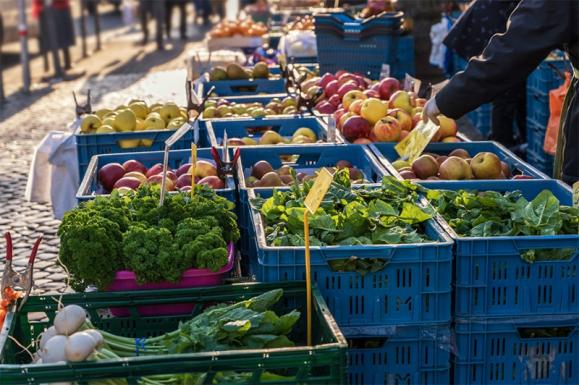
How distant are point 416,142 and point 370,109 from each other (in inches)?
36.5

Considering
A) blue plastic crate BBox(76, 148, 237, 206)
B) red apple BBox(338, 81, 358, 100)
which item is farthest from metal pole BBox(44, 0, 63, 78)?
blue plastic crate BBox(76, 148, 237, 206)

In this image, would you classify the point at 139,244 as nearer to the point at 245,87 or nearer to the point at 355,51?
the point at 245,87

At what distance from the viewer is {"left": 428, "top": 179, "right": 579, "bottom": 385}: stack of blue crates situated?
346 cm

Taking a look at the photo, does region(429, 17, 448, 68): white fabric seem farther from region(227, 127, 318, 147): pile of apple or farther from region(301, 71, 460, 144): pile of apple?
region(227, 127, 318, 147): pile of apple

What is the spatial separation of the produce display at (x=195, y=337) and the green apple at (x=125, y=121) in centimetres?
323

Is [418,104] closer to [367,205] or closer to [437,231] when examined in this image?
[367,205]

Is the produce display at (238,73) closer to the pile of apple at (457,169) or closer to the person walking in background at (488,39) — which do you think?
the person walking in background at (488,39)

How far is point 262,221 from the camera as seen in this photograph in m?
3.93

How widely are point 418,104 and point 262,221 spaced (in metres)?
2.79

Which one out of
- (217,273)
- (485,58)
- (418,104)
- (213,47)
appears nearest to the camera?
(217,273)

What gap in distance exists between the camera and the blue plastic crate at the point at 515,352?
3.49m

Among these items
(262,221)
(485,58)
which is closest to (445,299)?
(262,221)

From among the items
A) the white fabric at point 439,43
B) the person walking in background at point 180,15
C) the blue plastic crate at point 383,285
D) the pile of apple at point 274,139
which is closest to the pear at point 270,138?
the pile of apple at point 274,139

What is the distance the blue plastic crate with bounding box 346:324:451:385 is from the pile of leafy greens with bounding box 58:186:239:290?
677 millimetres
